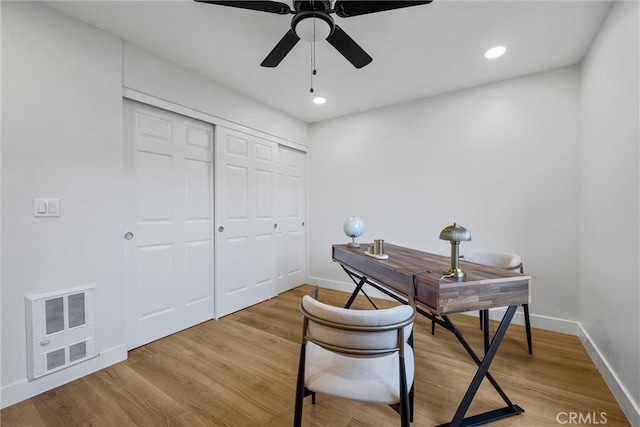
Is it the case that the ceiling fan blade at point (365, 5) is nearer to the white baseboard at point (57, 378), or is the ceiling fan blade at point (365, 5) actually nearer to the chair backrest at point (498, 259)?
the chair backrest at point (498, 259)

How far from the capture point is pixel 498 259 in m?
2.25

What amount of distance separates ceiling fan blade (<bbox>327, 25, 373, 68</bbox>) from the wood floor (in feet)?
7.29

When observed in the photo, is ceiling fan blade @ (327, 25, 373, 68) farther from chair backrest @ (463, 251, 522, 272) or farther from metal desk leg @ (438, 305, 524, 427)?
chair backrest @ (463, 251, 522, 272)

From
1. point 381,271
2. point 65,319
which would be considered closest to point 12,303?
point 65,319

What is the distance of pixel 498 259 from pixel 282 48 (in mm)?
2327

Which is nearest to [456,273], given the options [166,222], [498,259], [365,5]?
[498,259]

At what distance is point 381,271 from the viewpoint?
6.15 feet

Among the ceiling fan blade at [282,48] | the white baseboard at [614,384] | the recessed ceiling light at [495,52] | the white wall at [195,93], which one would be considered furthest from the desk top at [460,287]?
the white wall at [195,93]

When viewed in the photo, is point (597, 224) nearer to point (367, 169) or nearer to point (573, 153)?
point (573, 153)

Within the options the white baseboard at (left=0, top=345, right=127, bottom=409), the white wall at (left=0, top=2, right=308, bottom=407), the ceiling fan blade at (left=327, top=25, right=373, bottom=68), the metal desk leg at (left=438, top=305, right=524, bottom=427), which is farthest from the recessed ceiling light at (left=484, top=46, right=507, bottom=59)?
the white baseboard at (left=0, top=345, right=127, bottom=409)

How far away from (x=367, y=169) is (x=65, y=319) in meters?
3.30

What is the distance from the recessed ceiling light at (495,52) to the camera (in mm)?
2232

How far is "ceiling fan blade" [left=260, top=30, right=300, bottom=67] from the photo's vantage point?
1687 millimetres

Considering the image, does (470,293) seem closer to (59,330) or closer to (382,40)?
(382,40)
